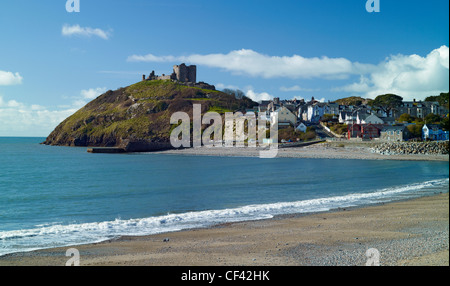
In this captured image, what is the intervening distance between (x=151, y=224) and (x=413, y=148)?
55.4 metres

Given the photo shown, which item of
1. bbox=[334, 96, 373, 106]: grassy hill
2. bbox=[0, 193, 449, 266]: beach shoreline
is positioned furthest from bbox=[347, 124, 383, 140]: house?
bbox=[0, 193, 449, 266]: beach shoreline

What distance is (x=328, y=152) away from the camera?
59.8 m

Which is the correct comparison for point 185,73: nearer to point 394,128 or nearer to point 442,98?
point 442,98

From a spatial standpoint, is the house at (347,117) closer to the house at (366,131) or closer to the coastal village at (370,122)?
the coastal village at (370,122)

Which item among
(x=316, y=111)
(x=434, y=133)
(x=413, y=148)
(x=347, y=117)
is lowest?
(x=413, y=148)

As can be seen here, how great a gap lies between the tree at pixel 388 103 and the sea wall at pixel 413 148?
1668 inches

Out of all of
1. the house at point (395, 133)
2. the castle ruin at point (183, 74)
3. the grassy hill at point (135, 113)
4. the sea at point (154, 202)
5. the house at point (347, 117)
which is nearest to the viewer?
the sea at point (154, 202)

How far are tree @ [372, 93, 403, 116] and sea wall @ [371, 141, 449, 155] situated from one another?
4236cm

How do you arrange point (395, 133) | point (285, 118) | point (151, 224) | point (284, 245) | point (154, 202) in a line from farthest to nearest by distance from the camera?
point (285, 118) < point (395, 133) < point (154, 202) < point (151, 224) < point (284, 245)

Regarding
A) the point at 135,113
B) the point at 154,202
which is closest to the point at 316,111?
the point at 135,113

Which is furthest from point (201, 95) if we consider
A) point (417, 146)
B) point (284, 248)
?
point (284, 248)

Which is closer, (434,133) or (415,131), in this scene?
(434,133)

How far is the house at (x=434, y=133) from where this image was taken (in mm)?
65938

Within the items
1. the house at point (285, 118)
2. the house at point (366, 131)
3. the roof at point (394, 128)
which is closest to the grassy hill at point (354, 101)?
the house at point (285, 118)
